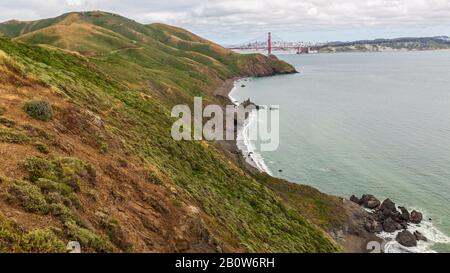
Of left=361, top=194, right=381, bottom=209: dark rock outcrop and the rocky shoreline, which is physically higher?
left=361, top=194, right=381, bottom=209: dark rock outcrop

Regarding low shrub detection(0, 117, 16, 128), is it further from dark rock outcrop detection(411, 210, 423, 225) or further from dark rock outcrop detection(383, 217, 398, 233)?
dark rock outcrop detection(411, 210, 423, 225)

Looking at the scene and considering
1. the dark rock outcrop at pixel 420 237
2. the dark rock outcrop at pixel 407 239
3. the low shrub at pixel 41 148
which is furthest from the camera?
the dark rock outcrop at pixel 420 237

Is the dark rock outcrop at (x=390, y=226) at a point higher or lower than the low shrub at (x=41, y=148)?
lower

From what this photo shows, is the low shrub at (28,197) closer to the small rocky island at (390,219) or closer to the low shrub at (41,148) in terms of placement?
the low shrub at (41,148)

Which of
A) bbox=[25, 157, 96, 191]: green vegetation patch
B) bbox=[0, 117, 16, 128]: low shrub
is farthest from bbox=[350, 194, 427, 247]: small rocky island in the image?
bbox=[0, 117, 16, 128]: low shrub

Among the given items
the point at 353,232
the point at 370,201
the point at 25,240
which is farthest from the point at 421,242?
the point at 25,240

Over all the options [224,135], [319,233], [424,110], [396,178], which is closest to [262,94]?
[424,110]

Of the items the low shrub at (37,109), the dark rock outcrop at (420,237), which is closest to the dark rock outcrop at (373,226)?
the dark rock outcrop at (420,237)
